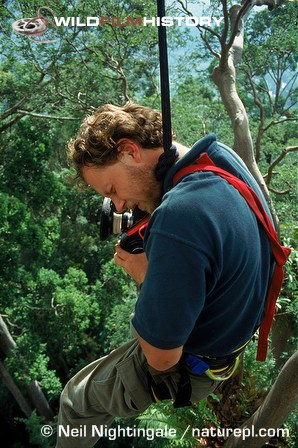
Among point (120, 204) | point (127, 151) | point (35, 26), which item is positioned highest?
point (35, 26)

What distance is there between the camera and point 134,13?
703cm

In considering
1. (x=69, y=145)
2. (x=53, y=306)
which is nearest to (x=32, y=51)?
(x=53, y=306)

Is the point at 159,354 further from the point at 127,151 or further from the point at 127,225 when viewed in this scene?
the point at 127,225

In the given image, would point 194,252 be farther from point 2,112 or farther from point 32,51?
point 2,112

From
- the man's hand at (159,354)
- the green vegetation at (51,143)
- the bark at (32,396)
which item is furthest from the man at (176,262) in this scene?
the bark at (32,396)

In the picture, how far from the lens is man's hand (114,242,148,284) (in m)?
1.57

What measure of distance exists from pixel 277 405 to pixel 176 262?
94.8 inches

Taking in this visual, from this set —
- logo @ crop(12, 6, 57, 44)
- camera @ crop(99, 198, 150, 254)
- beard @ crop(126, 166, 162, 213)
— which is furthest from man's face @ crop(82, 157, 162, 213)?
logo @ crop(12, 6, 57, 44)

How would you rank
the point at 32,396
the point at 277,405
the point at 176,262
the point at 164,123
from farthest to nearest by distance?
the point at 32,396 < the point at 277,405 < the point at 164,123 < the point at 176,262

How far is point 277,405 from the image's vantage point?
10.5 ft

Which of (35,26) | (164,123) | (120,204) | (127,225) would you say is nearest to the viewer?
(164,123)

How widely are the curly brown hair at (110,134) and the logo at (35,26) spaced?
5.38 meters

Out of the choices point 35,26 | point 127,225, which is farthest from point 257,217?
point 35,26

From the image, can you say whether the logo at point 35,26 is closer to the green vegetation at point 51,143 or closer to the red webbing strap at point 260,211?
the green vegetation at point 51,143
